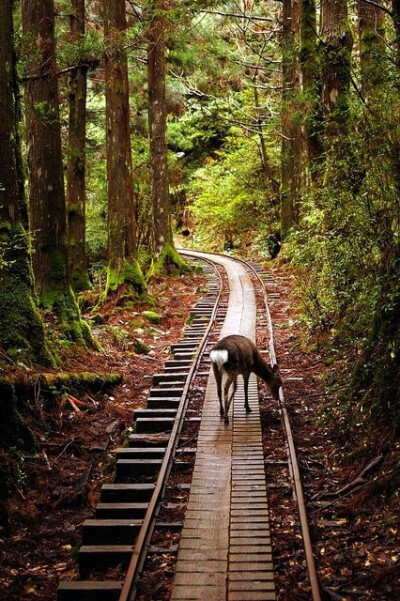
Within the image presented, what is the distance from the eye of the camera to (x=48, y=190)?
11.4 meters

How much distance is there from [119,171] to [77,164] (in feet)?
8.62

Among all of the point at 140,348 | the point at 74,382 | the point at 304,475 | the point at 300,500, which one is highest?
the point at 74,382

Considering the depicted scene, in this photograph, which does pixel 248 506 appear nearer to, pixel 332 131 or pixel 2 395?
pixel 2 395

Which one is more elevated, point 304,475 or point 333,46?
point 333,46

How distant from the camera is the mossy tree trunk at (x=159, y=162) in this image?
20328 millimetres

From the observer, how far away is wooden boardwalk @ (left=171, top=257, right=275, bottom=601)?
15.5 feet

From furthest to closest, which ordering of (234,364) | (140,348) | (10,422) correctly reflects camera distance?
(140,348)
(234,364)
(10,422)

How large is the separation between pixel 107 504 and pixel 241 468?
166 centimetres

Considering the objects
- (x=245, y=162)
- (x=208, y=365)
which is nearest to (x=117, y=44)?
(x=208, y=365)

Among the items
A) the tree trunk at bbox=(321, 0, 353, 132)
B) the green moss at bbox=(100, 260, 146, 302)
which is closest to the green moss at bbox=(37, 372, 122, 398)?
the green moss at bbox=(100, 260, 146, 302)

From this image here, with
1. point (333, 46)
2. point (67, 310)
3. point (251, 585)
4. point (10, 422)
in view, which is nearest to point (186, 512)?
point (251, 585)

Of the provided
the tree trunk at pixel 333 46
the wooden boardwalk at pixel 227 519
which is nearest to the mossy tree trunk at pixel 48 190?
the wooden boardwalk at pixel 227 519

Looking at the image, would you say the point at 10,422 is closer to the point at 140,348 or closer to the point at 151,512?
the point at 151,512

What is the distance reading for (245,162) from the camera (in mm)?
32750
